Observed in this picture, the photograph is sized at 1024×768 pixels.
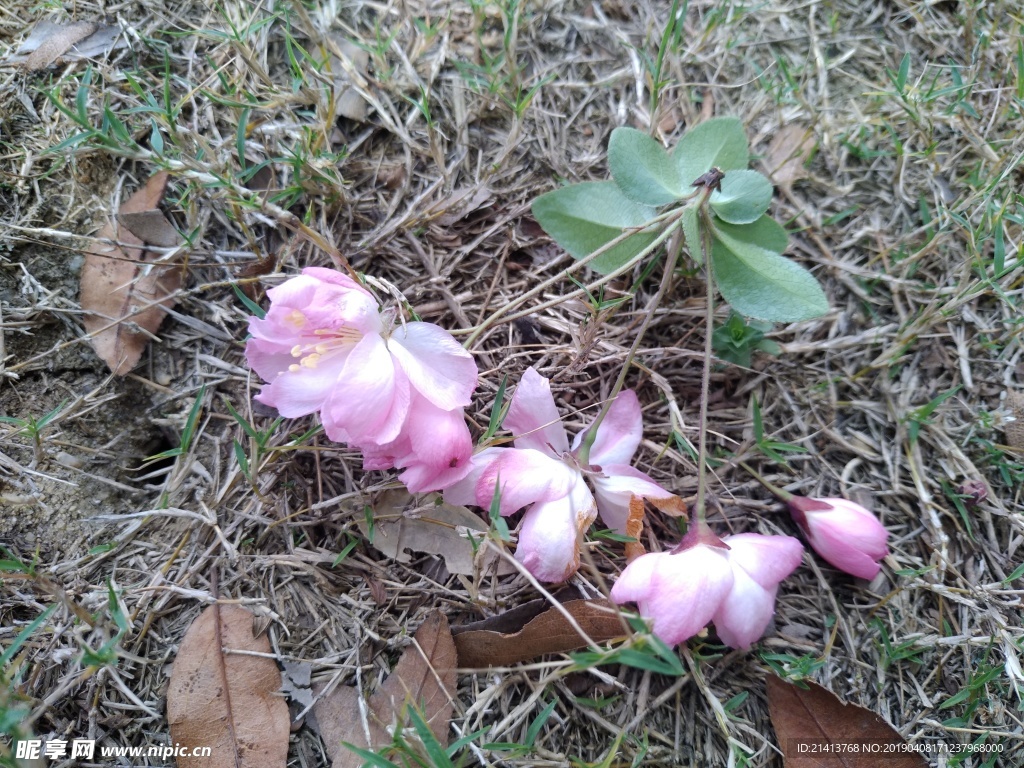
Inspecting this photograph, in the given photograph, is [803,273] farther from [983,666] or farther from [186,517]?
[186,517]

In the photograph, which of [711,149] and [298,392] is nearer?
[298,392]

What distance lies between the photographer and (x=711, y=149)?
164 cm

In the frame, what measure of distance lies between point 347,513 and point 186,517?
1.38 feet

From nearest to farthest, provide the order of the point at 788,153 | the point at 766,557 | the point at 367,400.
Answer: the point at 367,400 < the point at 766,557 < the point at 788,153

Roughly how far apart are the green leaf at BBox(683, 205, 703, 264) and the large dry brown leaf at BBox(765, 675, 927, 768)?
1040mm

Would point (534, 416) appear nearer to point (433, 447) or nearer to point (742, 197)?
point (433, 447)

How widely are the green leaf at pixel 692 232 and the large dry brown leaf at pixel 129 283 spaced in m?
1.36

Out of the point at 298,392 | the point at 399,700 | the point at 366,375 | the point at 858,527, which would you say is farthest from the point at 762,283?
the point at 399,700

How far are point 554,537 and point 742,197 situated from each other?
97cm

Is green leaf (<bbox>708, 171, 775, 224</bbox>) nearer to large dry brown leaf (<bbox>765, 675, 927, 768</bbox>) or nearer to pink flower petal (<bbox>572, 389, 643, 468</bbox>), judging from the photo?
pink flower petal (<bbox>572, 389, 643, 468</bbox>)

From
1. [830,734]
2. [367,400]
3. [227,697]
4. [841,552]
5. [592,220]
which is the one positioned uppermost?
[592,220]

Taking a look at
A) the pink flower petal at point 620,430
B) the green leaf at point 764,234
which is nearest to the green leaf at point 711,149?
the green leaf at point 764,234

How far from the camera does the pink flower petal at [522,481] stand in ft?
4.27

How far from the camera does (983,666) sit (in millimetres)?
1499
